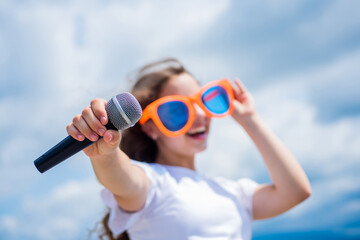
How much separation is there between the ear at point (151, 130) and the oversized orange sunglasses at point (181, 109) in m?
0.21

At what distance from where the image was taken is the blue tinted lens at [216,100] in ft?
8.42

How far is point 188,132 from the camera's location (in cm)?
262

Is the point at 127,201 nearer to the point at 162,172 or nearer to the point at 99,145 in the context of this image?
the point at 162,172

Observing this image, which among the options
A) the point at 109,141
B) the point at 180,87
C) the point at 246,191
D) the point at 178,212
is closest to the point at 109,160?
the point at 109,141

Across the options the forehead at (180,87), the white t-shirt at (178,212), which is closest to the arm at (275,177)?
the white t-shirt at (178,212)

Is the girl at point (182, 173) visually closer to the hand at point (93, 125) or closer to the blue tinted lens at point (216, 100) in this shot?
the blue tinted lens at point (216, 100)

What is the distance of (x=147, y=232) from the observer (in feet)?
7.07

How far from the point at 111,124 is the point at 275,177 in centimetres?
188

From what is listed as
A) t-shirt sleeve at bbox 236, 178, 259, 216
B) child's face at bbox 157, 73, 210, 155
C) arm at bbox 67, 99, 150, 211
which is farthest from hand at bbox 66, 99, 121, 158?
t-shirt sleeve at bbox 236, 178, 259, 216

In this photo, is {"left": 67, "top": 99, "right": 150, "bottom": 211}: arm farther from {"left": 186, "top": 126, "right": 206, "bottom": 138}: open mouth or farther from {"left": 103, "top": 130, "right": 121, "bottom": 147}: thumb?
{"left": 186, "top": 126, "right": 206, "bottom": 138}: open mouth

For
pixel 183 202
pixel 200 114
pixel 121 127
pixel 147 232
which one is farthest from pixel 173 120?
pixel 121 127

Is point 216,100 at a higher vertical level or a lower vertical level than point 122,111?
higher

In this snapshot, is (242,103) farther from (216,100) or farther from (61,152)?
(61,152)

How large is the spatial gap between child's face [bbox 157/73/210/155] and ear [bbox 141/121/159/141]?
32mm
